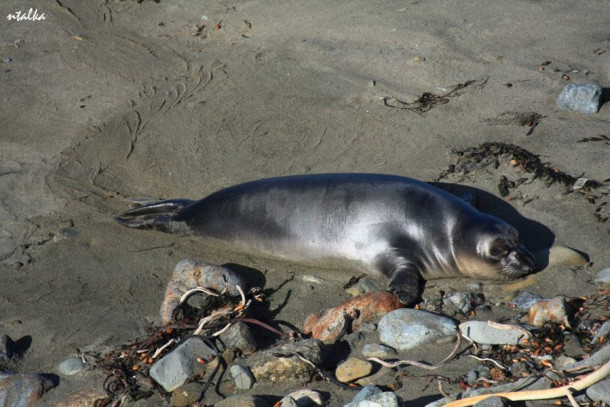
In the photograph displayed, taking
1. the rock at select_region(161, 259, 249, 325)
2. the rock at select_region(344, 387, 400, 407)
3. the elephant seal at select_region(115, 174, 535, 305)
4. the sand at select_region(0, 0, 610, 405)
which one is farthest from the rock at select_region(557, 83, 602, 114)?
the rock at select_region(344, 387, 400, 407)

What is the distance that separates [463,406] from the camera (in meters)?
3.02

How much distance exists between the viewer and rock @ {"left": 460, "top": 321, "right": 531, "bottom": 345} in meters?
3.61

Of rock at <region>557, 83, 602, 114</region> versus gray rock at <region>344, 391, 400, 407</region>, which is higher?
rock at <region>557, 83, 602, 114</region>

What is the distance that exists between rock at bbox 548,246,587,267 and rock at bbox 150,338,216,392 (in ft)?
6.92

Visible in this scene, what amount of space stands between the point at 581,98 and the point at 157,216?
3.56m

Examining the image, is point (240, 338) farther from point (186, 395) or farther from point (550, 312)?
point (550, 312)

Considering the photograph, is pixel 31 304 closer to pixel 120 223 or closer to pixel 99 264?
pixel 99 264

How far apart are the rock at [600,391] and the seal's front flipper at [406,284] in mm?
1349

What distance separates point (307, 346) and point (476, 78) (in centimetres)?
381

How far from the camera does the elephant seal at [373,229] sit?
14.3 feet

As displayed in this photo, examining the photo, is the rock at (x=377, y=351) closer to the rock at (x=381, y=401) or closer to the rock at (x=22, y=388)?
the rock at (x=381, y=401)

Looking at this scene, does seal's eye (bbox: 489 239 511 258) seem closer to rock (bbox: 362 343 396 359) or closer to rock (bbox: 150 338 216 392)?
rock (bbox: 362 343 396 359)

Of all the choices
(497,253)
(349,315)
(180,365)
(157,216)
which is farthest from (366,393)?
(157,216)

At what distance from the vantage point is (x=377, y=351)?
369 cm
